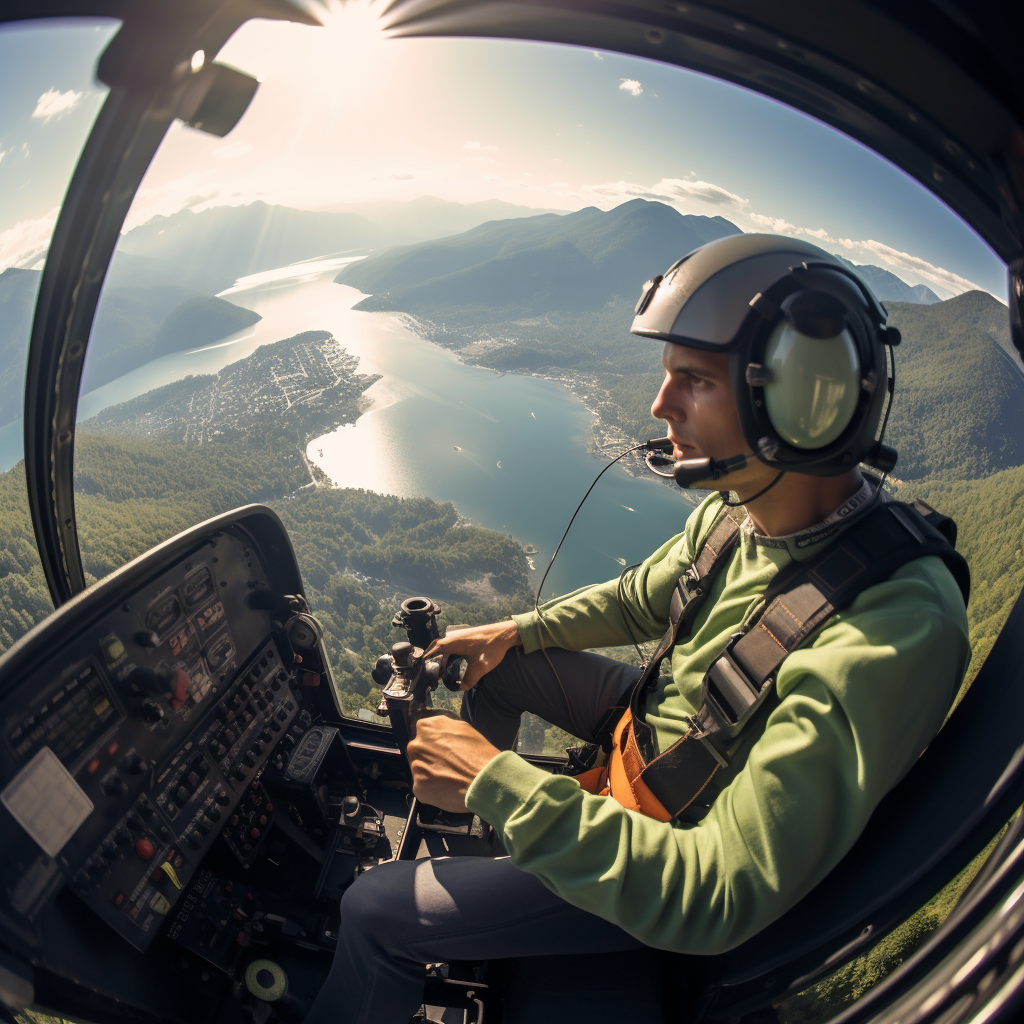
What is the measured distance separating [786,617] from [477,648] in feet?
3.03

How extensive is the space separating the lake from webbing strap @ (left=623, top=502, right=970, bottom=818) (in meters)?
3.62

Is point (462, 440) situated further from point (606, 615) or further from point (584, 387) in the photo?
point (606, 615)

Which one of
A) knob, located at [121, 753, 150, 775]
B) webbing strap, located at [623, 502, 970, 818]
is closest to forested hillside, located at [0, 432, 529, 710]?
knob, located at [121, 753, 150, 775]

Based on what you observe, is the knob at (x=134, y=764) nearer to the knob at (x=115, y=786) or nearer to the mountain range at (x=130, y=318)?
the knob at (x=115, y=786)

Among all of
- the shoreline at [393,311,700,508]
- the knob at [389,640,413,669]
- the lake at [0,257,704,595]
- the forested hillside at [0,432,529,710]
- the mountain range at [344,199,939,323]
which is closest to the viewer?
the knob at [389,640,413,669]

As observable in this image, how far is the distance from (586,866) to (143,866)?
1.08 m

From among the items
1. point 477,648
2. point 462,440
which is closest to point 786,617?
point 477,648

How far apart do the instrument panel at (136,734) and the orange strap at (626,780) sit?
1.03 metres

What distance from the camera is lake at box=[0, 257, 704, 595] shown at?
20.3ft

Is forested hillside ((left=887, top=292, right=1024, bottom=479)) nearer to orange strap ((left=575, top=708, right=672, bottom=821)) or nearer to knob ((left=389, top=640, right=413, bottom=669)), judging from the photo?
orange strap ((left=575, top=708, right=672, bottom=821))

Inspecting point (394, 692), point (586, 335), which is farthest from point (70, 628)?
point (586, 335)

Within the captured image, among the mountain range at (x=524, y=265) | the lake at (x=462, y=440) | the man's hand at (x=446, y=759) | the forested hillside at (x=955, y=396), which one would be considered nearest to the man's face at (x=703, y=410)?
the forested hillside at (x=955, y=396)

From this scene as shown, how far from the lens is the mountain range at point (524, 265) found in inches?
405

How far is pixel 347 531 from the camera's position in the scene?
5.29 meters
